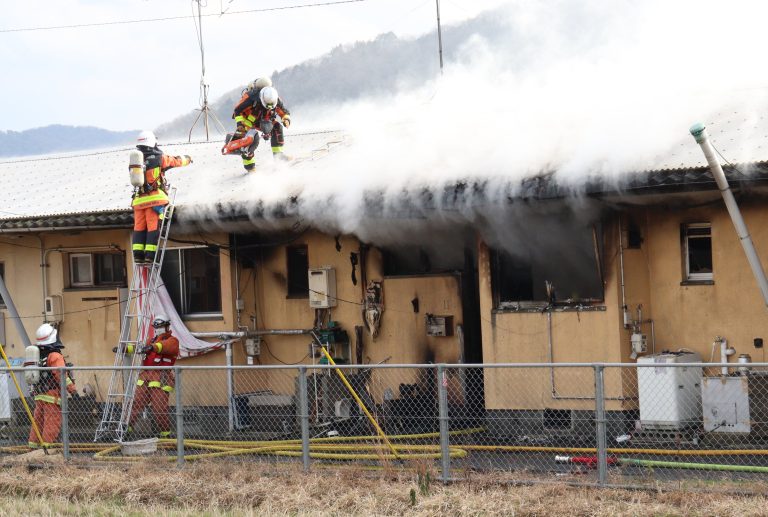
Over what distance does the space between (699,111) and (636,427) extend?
15.0 ft

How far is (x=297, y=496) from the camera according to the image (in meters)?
10.7

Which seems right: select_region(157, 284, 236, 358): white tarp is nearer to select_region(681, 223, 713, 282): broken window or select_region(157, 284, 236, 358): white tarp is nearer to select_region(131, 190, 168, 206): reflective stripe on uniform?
select_region(131, 190, 168, 206): reflective stripe on uniform

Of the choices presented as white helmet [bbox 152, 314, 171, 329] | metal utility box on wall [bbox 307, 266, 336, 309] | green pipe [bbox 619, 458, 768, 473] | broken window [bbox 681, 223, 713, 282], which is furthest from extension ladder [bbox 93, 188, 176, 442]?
green pipe [bbox 619, 458, 768, 473]

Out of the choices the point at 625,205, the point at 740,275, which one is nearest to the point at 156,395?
the point at 625,205

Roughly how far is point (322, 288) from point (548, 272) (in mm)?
3647

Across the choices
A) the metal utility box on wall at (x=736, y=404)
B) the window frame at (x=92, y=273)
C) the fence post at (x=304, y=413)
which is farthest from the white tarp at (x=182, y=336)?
the metal utility box on wall at (x=736, y=404)

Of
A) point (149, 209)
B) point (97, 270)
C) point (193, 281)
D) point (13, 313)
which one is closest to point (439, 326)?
point (193, 281)

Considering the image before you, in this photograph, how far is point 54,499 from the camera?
38.1ft

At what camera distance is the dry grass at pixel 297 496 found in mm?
9617

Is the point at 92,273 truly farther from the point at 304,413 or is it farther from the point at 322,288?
the point at 304,413

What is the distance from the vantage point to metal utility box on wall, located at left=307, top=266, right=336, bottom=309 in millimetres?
17000

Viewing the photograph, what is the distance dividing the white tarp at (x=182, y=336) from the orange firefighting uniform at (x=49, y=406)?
2438mm

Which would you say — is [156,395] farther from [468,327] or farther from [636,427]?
[636,427]

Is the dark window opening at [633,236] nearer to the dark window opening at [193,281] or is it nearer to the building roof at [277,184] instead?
the building roof at [277,184]
